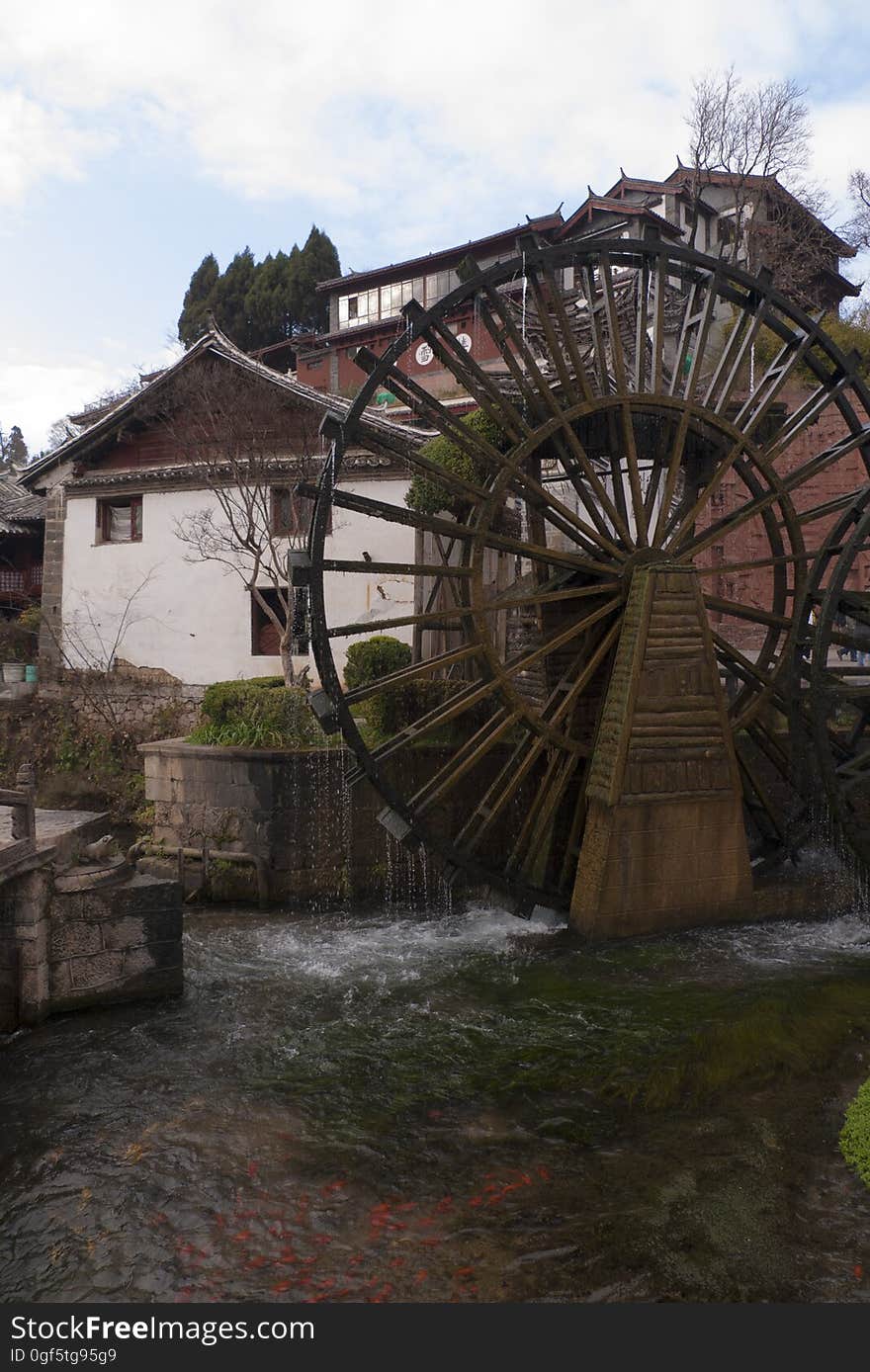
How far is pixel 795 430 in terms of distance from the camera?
917 cm

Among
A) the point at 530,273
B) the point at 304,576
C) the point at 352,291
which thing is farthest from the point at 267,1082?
the point at 352,291

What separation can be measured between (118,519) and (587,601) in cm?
1167

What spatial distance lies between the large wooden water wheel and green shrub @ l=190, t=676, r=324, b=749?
1140 mm

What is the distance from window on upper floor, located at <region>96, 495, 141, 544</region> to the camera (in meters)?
17.4

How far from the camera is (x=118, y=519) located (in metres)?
17.8

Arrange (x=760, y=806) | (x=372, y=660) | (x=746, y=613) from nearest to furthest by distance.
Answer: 1. (x=746, y=613)
2. (x=760, y=806)
3. (x=372, y=660)

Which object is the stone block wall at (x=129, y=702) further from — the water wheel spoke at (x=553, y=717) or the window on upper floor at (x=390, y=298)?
the window on upper floor at (x=390, y=298)

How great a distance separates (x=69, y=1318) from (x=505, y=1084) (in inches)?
104

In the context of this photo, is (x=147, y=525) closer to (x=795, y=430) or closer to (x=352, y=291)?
(x=795, y=430)

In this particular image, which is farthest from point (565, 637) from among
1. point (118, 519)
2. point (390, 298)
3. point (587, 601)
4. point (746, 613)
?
point (390, 298)

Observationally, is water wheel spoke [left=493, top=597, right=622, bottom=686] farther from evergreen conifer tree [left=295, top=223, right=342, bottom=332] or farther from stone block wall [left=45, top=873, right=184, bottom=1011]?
evergreen conifer tree [left=295, top=223, right=342, bottom=332]

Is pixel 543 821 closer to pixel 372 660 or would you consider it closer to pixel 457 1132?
pixel 372 660

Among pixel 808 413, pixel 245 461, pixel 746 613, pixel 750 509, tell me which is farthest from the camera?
pixel 245 461

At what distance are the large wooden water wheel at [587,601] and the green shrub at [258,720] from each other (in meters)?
1.14
